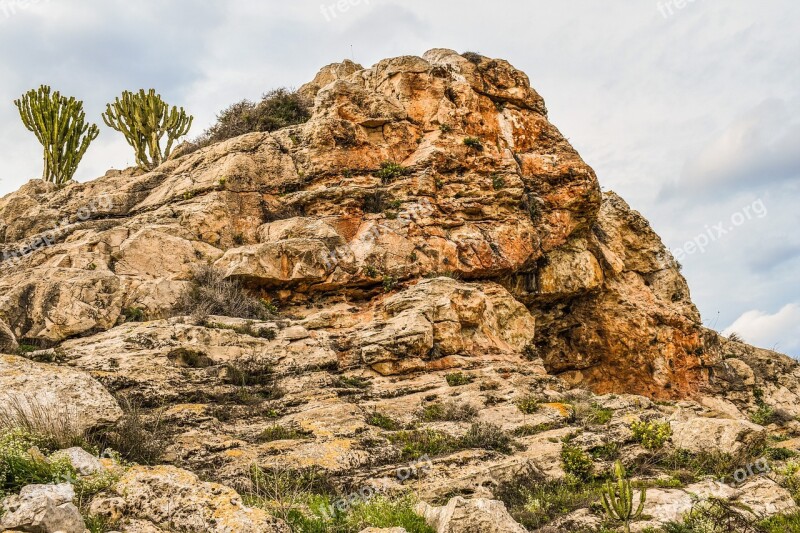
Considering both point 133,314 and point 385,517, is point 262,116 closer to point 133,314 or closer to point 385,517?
point 133,314

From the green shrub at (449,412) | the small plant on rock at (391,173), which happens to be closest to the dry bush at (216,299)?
the green shrub at (449,412)

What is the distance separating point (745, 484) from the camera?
7633mm

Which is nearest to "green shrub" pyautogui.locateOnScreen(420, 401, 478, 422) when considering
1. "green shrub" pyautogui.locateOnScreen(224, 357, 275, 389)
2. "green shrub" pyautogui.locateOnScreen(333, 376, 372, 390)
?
"green shrub" pyautogui.locateOnScreen(333, 376, 372, 390)

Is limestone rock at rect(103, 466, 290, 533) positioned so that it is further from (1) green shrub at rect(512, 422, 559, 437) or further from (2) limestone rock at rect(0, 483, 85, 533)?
→ (1) green shrub at rect(512, 422, 559, 437)

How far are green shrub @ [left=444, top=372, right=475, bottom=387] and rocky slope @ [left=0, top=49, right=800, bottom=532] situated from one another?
0.15 ft

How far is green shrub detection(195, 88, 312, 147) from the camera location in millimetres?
21234

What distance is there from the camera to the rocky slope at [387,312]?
27.2 ft

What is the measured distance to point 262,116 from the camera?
21.4 meters

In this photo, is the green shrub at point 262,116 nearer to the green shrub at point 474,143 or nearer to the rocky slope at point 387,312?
the rocky slope at point 387,312

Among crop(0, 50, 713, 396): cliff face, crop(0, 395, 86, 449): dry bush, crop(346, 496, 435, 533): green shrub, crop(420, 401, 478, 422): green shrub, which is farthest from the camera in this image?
crop(0, 50, 713, 396): cliff face

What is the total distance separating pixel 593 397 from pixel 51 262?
12.9 meters

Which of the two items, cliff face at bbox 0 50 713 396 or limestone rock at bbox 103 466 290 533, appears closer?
limestone rock at bbox 103 466 290 533

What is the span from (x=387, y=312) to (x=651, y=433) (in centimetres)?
610

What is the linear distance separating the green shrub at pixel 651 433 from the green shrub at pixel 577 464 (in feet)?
3.37
